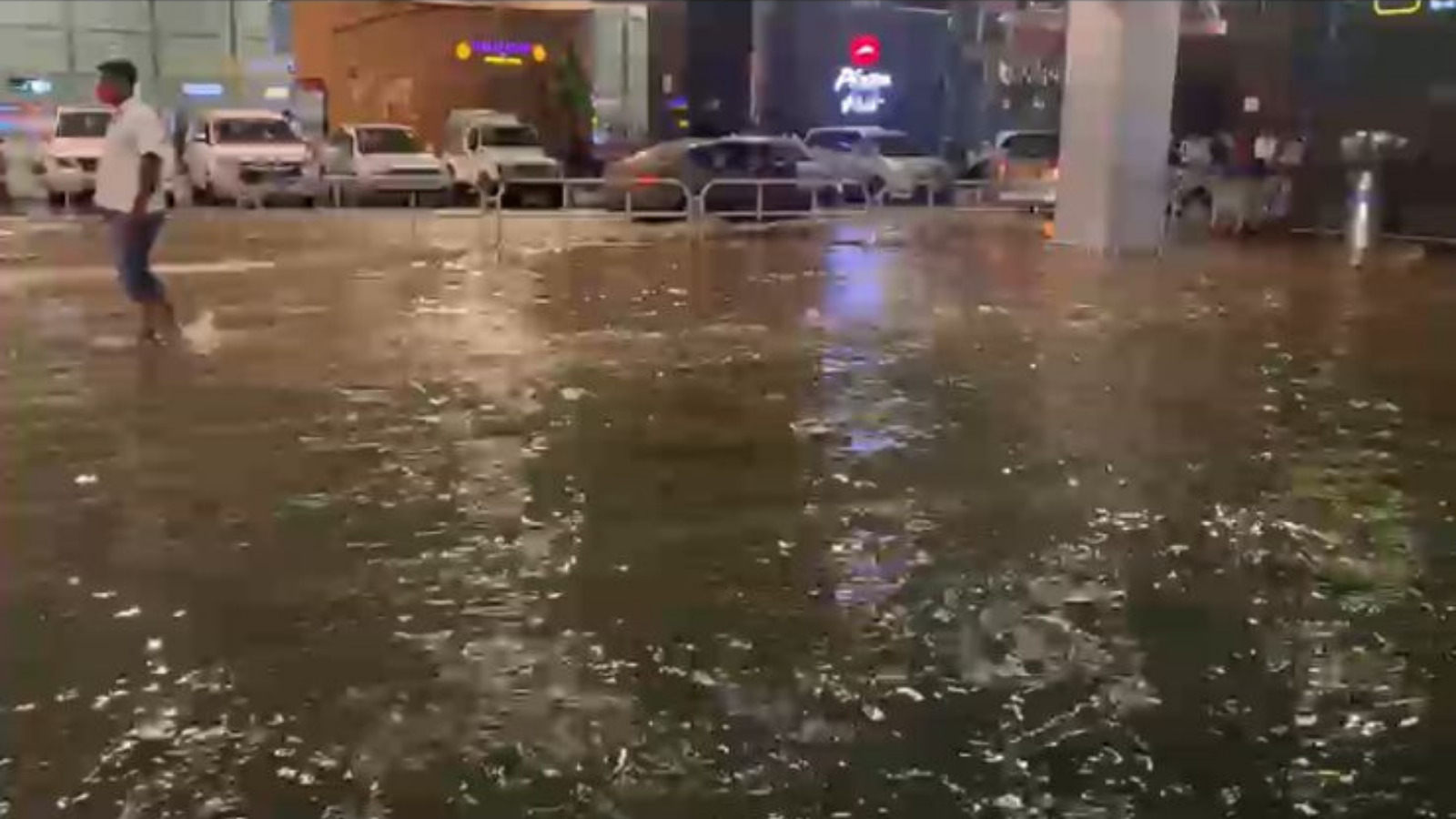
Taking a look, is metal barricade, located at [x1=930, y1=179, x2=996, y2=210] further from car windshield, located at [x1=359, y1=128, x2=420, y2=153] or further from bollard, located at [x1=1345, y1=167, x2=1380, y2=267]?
car windshield, located at [x1=359, y1=128, x2=420, y2=153]

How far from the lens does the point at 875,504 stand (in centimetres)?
656

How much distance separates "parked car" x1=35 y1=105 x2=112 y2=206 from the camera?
2658 cm

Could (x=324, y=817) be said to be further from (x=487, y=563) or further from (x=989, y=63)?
(x=989, y=63)

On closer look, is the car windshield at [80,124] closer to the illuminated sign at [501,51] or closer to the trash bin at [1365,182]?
the illuminated sign at [501,51]

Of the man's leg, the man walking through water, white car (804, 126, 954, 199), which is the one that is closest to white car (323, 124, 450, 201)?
white car (804, 126, 954, 199)

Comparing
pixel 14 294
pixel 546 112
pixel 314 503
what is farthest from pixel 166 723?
pixel 546 112

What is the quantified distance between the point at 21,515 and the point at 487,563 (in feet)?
6.32

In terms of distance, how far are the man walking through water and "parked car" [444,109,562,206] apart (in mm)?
15640

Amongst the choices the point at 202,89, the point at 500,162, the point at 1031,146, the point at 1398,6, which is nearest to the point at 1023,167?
the point at 1031,146

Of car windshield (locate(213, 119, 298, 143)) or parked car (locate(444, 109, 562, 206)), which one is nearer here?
car windshield (locate(213, 119, 298, 143))

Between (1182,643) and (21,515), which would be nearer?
(1182,643)

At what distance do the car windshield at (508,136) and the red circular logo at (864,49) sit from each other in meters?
10.4

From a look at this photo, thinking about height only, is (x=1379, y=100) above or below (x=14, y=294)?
above

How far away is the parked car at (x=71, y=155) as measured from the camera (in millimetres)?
26578
